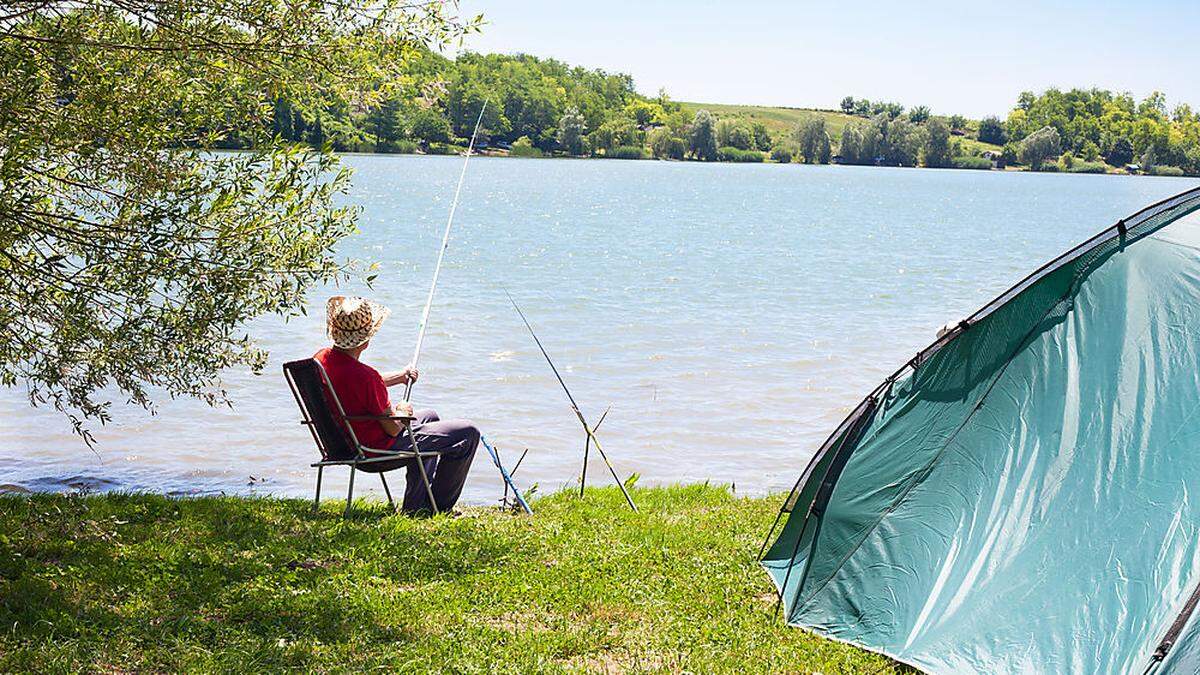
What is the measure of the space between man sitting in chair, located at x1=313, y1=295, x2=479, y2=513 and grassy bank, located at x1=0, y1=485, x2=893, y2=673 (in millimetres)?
352

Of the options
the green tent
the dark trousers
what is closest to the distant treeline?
the dark trousers

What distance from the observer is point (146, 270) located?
5645 millimetres

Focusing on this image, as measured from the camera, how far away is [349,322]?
6.67 meters

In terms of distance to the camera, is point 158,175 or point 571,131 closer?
point 158,175

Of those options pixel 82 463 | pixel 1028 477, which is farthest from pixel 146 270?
pixel 82 463

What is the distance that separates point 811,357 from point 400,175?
71673mm

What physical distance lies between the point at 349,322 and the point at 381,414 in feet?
1.89

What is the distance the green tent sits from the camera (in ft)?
14.5

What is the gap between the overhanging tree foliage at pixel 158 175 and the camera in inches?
216

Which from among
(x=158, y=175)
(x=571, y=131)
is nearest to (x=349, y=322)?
(x=158, y=175)

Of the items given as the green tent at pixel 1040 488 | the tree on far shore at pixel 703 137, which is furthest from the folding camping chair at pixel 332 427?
the tree on far shore at pixel 703 137

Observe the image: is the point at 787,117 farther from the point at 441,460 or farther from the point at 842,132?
the point at 441,460

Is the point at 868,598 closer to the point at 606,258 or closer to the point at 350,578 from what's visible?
the point at 350,578

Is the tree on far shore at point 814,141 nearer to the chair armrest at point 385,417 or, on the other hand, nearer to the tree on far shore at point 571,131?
the tree on far shore at point 571,131
